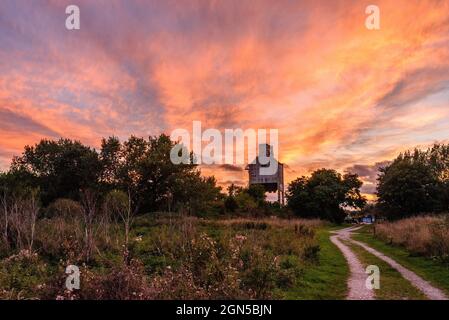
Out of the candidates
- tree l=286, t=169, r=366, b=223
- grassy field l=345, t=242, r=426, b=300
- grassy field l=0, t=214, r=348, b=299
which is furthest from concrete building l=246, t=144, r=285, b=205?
grassy field l=345, t=242, r=426, b=300

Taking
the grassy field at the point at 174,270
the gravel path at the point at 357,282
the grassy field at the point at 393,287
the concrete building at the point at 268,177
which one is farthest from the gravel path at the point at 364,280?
the concrete building at the point at 268,177

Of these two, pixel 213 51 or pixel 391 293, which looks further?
pixel 213 51

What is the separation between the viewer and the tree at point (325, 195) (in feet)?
201

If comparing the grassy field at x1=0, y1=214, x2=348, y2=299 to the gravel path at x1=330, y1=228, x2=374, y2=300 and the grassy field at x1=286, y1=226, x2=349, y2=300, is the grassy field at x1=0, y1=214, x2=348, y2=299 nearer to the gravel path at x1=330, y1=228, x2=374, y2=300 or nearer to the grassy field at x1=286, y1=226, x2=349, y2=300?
A: the grassy field at x1=286, y1=226, x2=349, y2=300

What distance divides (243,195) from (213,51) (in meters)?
42.9

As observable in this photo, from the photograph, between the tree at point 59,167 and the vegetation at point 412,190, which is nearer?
the vegetation at point 412,190

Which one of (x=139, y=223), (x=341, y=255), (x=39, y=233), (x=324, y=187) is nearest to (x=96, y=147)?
(x=139, y=223)

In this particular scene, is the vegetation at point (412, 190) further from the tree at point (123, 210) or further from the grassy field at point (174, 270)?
the tree at point (123, 210)

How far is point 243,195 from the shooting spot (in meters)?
58.1

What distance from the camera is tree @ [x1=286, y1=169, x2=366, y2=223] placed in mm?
61250

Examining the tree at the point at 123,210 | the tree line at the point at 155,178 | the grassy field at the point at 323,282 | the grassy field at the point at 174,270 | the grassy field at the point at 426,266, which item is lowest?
the grassy field at the point at 323,282

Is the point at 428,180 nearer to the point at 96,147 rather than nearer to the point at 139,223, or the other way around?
the point at 139,223

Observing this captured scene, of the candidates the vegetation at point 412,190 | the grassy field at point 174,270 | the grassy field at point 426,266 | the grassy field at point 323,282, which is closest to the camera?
the grassy field at point 174,270

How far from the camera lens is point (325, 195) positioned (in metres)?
61.2
